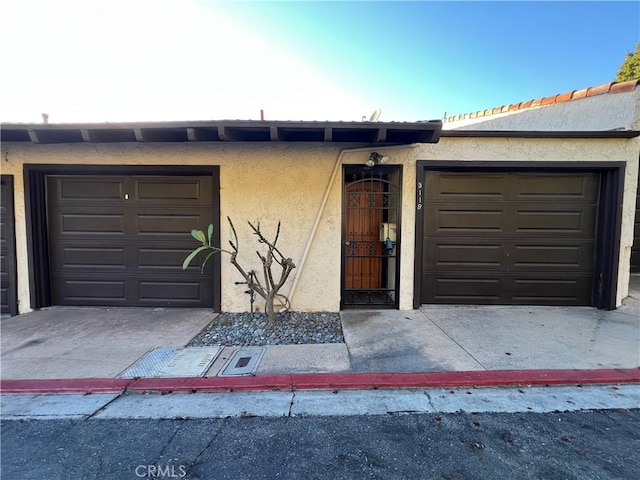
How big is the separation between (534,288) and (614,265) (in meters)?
1.21

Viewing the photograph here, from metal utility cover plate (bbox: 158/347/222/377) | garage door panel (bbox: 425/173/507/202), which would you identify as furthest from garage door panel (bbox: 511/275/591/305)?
metal utility cover plate (bbox: 158/347/222/377)

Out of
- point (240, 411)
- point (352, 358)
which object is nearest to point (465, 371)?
point (352, 358)

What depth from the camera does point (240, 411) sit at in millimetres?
2684

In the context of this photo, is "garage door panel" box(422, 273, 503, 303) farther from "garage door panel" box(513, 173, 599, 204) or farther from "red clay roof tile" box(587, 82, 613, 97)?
"red clay roof tile" box(587, 82, 613, 97)

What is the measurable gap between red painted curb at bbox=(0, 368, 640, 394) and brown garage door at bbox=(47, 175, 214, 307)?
236 cm

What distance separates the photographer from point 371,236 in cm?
549

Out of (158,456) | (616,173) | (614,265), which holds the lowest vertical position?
(158,456)

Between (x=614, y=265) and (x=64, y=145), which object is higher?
(x=64, y=145)

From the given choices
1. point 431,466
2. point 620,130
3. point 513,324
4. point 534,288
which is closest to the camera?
point 431,466

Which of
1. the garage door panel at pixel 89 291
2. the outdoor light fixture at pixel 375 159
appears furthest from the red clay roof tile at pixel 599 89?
the garage door panel at pixel 89 291

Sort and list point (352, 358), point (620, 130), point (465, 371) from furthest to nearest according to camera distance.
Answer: point (620, 130)
point (352, 358)
point (465, 371)

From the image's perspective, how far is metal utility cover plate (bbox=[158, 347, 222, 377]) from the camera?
3.27m

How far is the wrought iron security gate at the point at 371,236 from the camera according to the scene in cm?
520

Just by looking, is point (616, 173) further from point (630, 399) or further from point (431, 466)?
point (431, 466)
